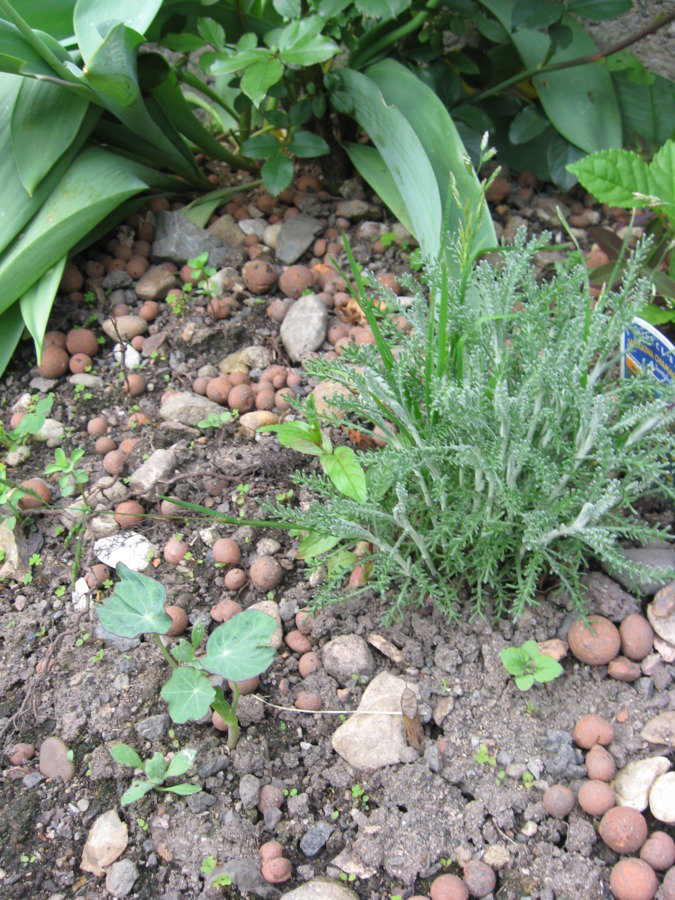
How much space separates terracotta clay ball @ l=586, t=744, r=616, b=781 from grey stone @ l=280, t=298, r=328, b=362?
1.01 m

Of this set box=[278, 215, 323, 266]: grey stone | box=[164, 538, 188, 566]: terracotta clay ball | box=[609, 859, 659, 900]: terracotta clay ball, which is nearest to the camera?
box=[609, 859, 659, 900]: terracotta clay ball

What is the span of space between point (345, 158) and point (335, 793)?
65.5 inches

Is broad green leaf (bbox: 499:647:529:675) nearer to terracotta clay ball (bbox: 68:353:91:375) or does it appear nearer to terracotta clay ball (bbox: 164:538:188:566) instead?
terracotta clay ball (bbox: 164:538:188:566)

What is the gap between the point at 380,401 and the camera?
1.13 meters

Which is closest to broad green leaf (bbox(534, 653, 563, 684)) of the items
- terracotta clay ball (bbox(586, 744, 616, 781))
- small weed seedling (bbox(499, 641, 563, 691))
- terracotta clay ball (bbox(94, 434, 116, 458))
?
small weed seedling (bbox(499, 641, 563, 691))

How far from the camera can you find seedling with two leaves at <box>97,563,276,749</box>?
3.31 feet

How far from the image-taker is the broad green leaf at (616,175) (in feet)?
4.54

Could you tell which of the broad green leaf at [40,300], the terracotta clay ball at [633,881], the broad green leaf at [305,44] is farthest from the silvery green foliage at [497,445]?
the broad green leaf at [40,300]

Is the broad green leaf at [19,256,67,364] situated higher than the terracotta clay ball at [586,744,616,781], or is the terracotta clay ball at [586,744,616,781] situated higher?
the broad green leaf at [19,256,67,364]

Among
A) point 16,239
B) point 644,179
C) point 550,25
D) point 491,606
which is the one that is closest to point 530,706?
point 491,606

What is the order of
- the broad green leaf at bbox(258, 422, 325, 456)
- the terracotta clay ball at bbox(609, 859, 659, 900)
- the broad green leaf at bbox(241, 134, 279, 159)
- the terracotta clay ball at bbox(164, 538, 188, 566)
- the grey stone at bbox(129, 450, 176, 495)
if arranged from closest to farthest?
1. the terracotta clay ball at bbox(609, 859, 659, 900)
2. the broad green leaf at bbox(258, 422, 325, 456)
3. the terracotta clay ball at bbox(164, 538, 188, 566)
4. the grey stone at bbox(129, 450, 176, 495)
5. the broad green leaf at bbox(241, 134, 279, 159)

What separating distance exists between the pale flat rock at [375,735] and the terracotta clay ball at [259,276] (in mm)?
1081

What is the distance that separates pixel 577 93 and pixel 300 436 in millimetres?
1303

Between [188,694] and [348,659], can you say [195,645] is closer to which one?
[188,694]
